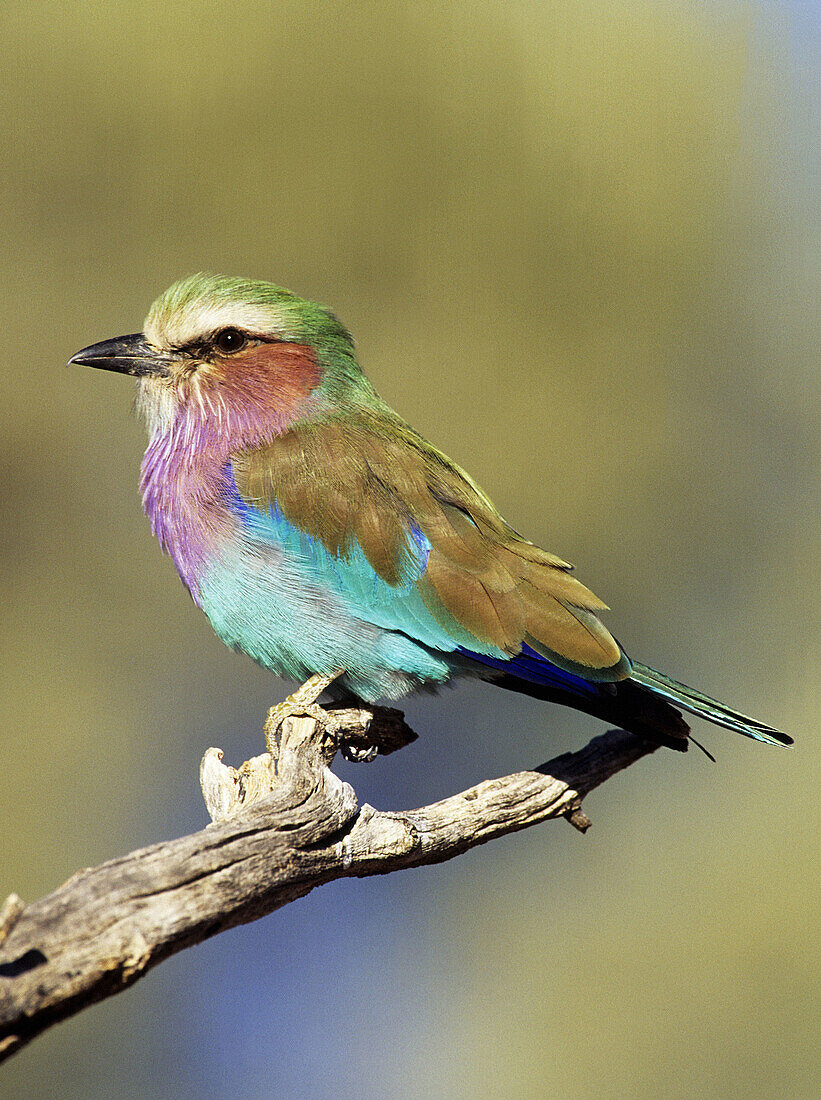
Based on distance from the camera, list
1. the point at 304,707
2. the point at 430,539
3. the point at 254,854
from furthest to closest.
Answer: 1. the point at 430,539
2. the point at 304,707
3. the point at 254,854

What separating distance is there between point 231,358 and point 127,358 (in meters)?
0.28

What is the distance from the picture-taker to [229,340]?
2895 mm

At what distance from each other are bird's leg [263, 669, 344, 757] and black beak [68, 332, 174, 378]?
3.14 ft

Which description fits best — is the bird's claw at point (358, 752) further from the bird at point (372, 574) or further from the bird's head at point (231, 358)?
the bird's head at point (231, 358)

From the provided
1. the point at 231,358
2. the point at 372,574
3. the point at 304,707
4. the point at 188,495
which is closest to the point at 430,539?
the point at 372,574

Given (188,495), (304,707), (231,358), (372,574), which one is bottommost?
(304,707)

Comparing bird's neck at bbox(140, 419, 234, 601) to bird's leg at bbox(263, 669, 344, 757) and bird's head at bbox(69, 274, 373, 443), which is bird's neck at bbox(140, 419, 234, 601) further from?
bird's leg at bbox(263, 669, 344, 757)

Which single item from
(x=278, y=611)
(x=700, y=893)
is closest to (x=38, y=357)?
(x=278, y=611)

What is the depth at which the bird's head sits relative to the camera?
2826 millimetres

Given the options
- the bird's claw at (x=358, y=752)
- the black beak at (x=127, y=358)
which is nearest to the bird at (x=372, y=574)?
the bird's claw at (x=358, y=752)

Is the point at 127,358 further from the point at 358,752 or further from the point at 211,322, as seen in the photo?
the point at 358,752

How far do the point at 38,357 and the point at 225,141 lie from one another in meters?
1.47

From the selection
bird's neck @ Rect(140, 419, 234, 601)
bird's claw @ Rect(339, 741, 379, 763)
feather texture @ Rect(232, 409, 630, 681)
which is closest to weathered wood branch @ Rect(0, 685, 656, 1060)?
bird's claw @ Rect(339, 741, 379, 763)

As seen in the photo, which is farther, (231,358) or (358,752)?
(231,358)
